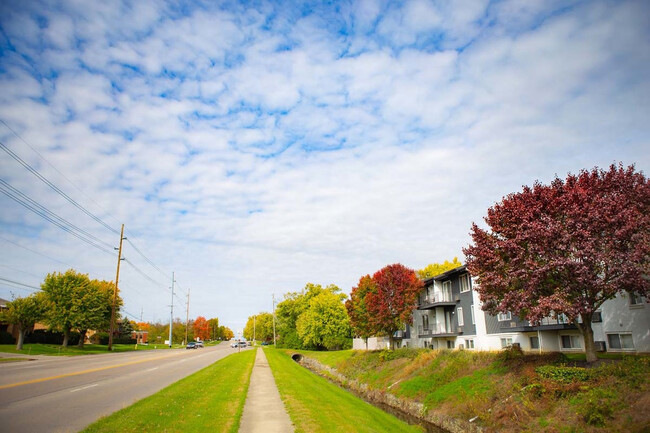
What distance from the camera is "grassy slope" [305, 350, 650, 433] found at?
599 inches

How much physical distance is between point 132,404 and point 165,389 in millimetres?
4250

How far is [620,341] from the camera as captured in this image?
23.5m

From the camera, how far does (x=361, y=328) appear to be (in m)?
53.5

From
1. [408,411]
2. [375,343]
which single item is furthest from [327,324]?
[408,411]

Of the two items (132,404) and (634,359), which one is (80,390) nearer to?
(132,404)

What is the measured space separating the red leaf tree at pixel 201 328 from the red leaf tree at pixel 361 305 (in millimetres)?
122239

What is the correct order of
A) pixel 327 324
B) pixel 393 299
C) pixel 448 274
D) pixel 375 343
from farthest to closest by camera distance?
pixel 327 324, pixel 375 343, pixel 393 299, pixel 448 274

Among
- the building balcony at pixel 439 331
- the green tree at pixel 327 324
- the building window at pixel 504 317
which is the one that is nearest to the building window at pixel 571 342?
the building window at pixel 504 317

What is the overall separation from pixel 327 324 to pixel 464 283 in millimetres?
37227

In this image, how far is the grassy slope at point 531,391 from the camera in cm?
1522

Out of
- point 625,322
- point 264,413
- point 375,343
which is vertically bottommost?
point 375,343

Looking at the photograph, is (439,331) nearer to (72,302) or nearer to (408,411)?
(408,411)

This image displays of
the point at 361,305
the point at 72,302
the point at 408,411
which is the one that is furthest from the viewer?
the point at 72,302

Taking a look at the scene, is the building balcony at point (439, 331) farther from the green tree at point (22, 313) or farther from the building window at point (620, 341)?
the green tree at point (22, 313)
